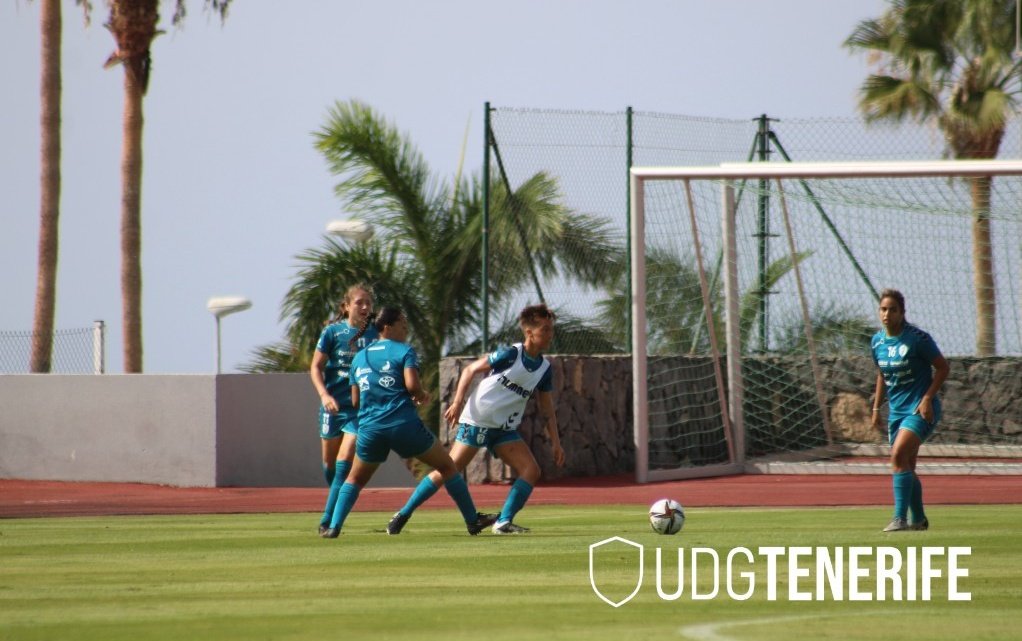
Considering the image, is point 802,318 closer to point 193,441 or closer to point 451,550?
point 193,441

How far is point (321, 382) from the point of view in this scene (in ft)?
40.4

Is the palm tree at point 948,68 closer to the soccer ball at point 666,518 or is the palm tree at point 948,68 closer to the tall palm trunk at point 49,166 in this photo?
the tall palm trunk at point 49,166

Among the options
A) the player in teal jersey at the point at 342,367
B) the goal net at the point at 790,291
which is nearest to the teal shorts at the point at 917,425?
the player in teal jersey at the point at 342,367

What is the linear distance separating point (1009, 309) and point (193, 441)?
11520mm

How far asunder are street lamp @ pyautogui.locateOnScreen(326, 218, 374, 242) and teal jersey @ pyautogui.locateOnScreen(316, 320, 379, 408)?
11136mm

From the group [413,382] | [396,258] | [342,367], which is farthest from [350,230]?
[413,382]

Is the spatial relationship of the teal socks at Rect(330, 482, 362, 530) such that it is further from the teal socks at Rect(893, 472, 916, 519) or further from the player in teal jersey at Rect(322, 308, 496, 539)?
the teal socks at Rect(893, 472, 916, 519)

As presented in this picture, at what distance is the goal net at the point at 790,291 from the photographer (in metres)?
21.9

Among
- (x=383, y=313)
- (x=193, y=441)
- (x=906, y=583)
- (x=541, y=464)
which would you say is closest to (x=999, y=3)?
(x=541, y=464)

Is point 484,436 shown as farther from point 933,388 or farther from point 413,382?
point 933,388

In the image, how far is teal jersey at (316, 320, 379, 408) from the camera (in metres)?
12.9

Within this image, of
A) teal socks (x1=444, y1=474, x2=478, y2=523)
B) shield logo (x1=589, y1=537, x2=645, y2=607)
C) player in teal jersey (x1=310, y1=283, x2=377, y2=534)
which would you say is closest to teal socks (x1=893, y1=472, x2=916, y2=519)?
shield logo (x1=589, y1=537, x2=645, y2=607)

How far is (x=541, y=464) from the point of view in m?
20.6

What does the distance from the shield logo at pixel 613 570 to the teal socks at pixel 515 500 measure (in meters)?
0.88
